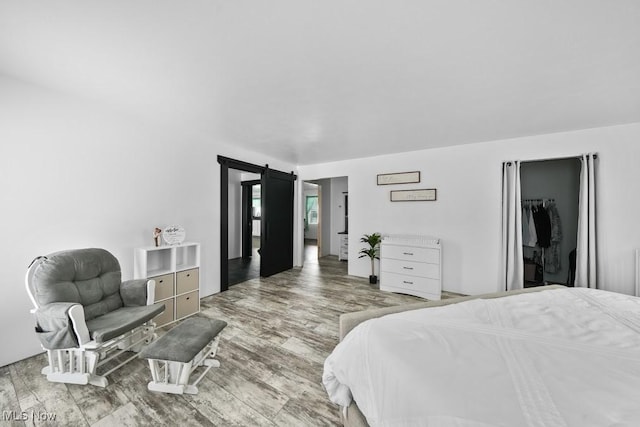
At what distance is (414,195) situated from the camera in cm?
395

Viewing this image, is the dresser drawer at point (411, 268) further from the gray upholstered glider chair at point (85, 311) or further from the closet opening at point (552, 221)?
the gray upholstered glider chair at point (85, 311)

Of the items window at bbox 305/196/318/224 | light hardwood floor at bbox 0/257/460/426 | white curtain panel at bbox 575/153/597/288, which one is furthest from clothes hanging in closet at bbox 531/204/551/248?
window at bbox 305/196/318/224

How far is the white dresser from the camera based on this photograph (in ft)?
11.1

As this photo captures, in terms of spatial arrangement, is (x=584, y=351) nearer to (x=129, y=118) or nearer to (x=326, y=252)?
(x=129, y=118)

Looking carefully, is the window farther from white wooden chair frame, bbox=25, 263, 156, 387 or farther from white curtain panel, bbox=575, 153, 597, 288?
white wooden chair frame, bbox=25, 263, 156, 387

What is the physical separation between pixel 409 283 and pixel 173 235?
11.6ft

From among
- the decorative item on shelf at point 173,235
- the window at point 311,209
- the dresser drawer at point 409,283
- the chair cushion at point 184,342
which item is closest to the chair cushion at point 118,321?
the chair cushion at point 184,342

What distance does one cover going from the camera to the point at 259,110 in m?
2.38

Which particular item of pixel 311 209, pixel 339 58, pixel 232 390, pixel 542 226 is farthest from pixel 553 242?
pixel 311 209

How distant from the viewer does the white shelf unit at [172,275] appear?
8.22 feet

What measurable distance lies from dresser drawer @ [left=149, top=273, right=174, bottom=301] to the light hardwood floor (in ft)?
2.02

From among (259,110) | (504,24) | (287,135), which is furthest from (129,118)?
(504,24)

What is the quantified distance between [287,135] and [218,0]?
2.03 metres

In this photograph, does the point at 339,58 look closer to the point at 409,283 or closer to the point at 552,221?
the point at 409,283
